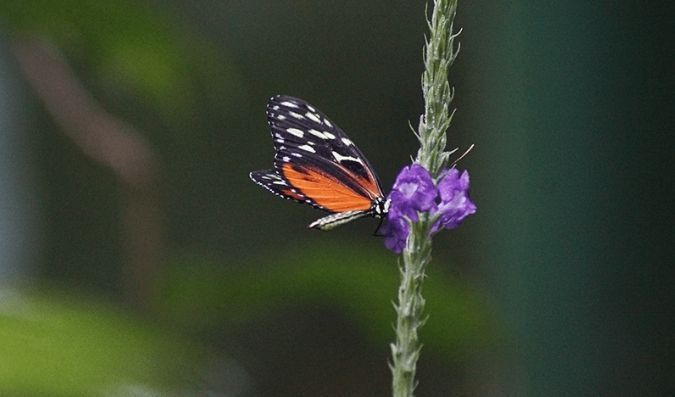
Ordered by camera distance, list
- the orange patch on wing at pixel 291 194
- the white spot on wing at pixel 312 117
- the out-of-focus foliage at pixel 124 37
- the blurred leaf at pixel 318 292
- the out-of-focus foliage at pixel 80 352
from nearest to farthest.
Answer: the orange patch on wing at pixel 291 194
the white spot on wing at pixel 312 117
the out-of-focus foliage at pixel 80 352
the out-of-focus foliage at pixel 124 37
the blurred leaf at pixel 318 292

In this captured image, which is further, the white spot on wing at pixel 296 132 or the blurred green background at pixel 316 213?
the blurred green background at pixel 316 213

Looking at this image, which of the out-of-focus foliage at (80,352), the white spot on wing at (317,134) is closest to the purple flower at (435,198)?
the white spot on wing at (317,134)

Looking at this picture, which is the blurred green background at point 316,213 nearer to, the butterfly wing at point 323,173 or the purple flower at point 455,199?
the butterfly wing at point 323,173

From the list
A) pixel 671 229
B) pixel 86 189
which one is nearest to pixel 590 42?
pixel 671 229

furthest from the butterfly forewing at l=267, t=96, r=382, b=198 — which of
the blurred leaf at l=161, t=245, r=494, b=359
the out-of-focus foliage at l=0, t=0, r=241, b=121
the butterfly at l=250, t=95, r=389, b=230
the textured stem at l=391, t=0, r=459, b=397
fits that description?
the blurred leaf at l=161, t=245, r=494, b=359

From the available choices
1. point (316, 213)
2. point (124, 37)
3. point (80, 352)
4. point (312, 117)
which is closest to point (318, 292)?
point (124, 37)

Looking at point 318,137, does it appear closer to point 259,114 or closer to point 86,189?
point 259,114

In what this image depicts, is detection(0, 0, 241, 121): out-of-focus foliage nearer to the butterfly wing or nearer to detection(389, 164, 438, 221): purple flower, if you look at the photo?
the butterfly wing

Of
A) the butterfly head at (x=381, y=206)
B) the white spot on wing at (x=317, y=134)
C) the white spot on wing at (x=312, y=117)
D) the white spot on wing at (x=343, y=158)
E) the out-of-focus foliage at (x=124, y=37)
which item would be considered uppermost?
the out-of-focus foliage at (x=124, y=37)
